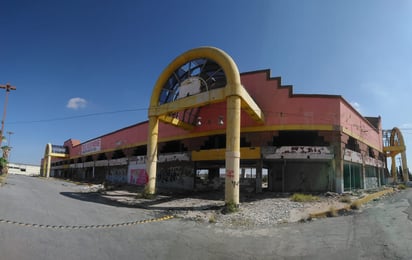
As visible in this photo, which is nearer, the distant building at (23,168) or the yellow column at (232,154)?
the yellow column at (232,154)

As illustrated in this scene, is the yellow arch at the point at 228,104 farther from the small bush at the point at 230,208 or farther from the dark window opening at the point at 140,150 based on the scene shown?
the dark window opening at the point at 140,150

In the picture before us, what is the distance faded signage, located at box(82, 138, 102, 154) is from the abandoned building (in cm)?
2277

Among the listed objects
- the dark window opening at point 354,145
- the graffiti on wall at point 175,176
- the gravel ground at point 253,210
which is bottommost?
the gravel ground at point 253,210

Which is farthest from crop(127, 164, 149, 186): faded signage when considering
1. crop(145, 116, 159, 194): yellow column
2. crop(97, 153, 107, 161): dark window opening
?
crop(97, 153, 107, 161): dark window opening

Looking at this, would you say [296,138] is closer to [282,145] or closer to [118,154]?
[282,145]

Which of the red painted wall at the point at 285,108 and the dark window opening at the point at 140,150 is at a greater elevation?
the red painted wall at the point at 285,108

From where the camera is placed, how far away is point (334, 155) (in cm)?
1866

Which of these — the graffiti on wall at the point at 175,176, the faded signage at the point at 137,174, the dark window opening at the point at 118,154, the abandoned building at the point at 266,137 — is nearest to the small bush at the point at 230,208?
the abandoned building at the point at 266,137

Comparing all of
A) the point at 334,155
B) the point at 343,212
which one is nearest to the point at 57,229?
the point at 343,212

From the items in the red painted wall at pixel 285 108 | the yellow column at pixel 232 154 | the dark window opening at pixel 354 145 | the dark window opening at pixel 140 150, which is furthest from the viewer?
the dark window opening at pixel 140 150

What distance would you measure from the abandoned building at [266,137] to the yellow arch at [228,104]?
0.18 m

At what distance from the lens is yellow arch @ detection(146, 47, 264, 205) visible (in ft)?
45.0

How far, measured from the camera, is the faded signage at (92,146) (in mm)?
47041

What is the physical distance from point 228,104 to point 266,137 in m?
6.50
